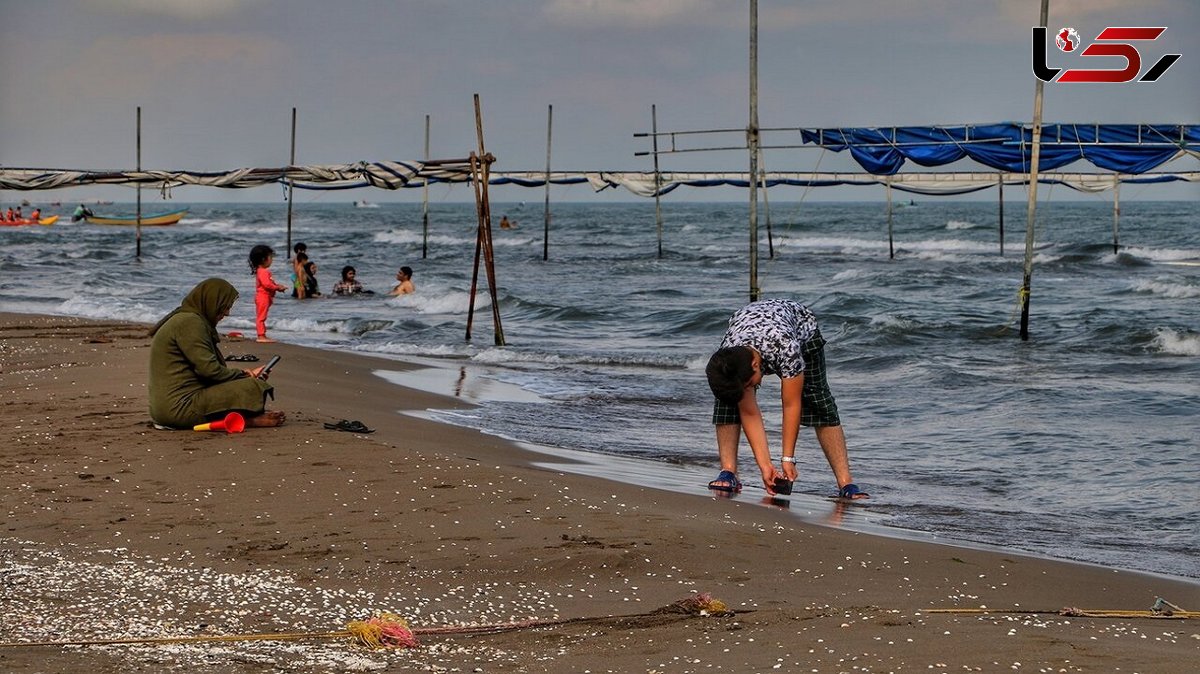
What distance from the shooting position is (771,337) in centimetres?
607

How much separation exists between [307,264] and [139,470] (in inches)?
671

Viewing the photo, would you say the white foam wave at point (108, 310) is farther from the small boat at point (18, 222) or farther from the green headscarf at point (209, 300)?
the small boat at point (18, 222)

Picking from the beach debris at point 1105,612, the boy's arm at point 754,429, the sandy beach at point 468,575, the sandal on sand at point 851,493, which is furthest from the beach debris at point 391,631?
the sandal on sand at point 851,493

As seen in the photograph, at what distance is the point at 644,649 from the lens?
3797 mm

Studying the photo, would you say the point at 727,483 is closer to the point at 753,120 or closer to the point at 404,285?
the point at 753,120

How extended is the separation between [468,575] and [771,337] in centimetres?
216

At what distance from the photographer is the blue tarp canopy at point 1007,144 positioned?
53.0 feet

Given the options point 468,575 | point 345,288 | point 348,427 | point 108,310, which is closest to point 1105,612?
point 468,575

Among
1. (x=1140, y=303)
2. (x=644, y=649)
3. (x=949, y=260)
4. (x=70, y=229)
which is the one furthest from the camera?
(x=70, y=229)

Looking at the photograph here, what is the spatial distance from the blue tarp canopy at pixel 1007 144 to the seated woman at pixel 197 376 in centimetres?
1027

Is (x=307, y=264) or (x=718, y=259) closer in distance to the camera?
(x=307, y=264)

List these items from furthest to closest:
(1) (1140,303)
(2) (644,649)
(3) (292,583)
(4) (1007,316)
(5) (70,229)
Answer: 1. (5) (70,229)
2. (1) (1140,303)
3. (4) (1007,316)
4. (3) (292,583)
5. (2) (644,649)

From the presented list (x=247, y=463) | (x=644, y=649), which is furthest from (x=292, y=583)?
(x=247, y=463)

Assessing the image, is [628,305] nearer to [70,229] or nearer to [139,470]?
[139,470]
